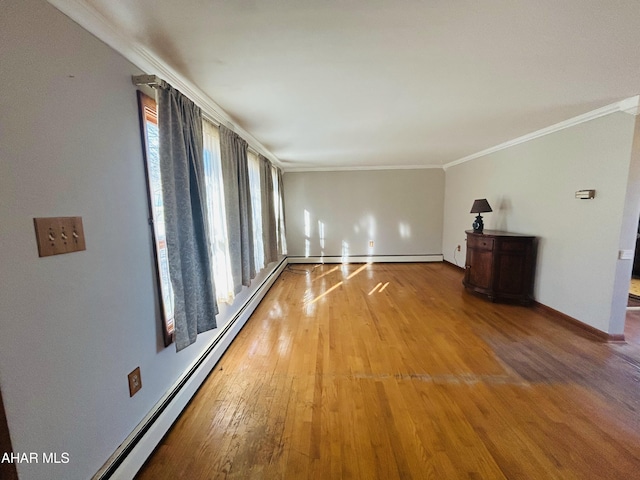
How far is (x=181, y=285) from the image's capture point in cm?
156

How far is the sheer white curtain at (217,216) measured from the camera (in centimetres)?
216

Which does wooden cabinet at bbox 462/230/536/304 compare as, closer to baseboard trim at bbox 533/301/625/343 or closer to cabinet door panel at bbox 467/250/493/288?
cabinet door panel at bbox 467/250/493/288

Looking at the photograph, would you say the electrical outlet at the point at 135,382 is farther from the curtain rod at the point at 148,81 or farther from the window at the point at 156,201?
the curtain rod at the point at 148,81

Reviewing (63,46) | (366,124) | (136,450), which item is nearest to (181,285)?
(136,450)

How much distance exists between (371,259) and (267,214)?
286 cm

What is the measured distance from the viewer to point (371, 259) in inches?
237

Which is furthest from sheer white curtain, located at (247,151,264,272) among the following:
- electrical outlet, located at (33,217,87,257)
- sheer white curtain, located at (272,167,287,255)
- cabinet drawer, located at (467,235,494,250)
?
cabinet drawer, located at (467,235,494,250)

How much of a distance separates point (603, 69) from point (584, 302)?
2.23 metres

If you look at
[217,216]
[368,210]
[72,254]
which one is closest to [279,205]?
[368,210]

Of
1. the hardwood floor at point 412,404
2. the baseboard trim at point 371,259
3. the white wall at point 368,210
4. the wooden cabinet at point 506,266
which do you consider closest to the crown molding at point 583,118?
the wooden cabinet at point 506,266

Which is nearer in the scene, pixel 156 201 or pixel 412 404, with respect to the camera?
pixel 156 201

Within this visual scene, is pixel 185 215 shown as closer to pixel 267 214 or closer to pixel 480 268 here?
pixel 267 214

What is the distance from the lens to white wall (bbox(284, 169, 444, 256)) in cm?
580

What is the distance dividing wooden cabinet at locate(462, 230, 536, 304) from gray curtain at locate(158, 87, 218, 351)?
343 centimetres
